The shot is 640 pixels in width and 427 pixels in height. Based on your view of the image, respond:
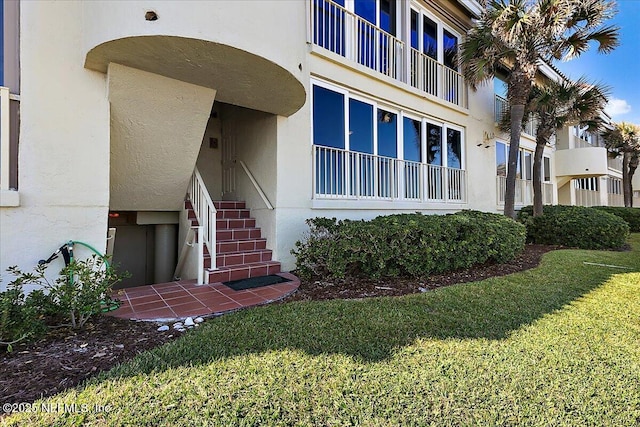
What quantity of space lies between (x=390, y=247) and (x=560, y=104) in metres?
10.5

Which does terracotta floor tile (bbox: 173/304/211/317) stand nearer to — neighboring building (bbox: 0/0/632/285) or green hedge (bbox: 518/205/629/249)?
neighboring building (bbox: 0/0/632/285)

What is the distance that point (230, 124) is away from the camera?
796cm

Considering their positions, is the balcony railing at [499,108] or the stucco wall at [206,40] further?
the balcony railing at [499,108]

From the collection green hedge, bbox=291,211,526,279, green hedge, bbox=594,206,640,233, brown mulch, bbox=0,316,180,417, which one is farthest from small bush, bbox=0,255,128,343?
green hedge, bbox=594,206,640,233

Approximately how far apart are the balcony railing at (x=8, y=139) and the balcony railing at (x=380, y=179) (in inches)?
186

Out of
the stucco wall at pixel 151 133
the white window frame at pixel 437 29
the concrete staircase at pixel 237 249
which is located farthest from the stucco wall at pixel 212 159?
the white window frame at pixel 437 29

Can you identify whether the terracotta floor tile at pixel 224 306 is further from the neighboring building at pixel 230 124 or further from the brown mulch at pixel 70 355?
the neighboring building at pixel 230 124

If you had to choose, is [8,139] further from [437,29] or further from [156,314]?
[437,29]

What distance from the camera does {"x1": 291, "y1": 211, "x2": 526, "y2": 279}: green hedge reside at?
5.55 meters

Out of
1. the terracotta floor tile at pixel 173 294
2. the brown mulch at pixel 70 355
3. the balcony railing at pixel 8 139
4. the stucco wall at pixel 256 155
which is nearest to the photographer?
the brown mulch at pixel 70 355

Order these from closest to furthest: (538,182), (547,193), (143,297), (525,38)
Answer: (143,297) → (525,38) → (538,182) → (547,193)

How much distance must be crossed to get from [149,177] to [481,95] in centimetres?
1160

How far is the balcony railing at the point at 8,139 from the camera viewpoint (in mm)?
3846

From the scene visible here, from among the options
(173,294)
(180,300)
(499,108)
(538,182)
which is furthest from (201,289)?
(499,108)
